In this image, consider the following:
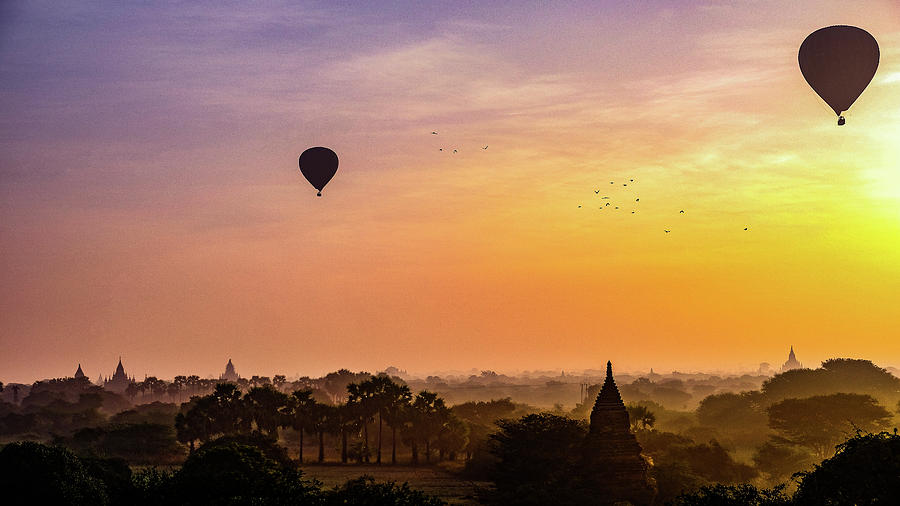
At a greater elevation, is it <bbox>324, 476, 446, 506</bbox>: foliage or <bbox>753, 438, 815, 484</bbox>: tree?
<bbox>753, 438, 815, 484</bbox>: tree

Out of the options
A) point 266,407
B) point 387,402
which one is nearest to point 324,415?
point 266,407

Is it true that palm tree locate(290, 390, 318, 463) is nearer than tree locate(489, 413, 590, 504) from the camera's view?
No

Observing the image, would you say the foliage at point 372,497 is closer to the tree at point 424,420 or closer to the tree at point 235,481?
the tree at point 235,481

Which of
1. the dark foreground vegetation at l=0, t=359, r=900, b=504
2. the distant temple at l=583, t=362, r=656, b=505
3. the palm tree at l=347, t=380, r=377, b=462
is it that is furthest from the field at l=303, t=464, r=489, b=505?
the distant temple at l=583, t=362, r=656, b=505

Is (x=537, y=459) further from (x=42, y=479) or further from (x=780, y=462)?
(x=780, y=462)

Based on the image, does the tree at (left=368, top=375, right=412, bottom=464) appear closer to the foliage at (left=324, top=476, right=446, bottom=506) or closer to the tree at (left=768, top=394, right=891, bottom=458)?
the tree at (left=768, top=394, right=891, bottom=458)

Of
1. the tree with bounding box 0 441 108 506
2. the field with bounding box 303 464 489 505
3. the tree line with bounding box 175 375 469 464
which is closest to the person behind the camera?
the tree with bounding box 0 441 108 506

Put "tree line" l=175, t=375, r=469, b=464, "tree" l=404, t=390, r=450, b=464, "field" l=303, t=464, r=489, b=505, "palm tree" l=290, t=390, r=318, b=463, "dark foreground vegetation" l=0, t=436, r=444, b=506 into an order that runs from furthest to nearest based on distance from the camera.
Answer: "tree" l=404, t=390, r=450, b=464 → "palm tree" l=290, t=390, r=318, b=463 → "tree line" l=175, t=375, r=469, b=464 → "field" l=303, t=464, r=489, b=505 → "dark foreground vegetation" l=0, t=436, r=444, b=506
